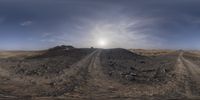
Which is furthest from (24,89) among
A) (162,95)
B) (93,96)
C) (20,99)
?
(162,95)

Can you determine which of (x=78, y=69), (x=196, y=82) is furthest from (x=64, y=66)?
(x=196, y=82)

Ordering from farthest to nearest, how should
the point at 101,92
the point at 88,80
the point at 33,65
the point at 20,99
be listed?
the point at 33,65
the point at 88,80
the point at 101,92
the point at 20,99

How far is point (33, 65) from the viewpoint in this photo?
48.8 m

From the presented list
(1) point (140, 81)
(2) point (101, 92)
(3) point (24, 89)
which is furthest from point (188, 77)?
(3) point (24, 89)

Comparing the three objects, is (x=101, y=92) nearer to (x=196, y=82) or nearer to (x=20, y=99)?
(x=20, y=99)

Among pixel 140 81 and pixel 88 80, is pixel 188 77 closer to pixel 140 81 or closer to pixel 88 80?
pixel 140 81

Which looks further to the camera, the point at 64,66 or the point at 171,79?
the point at 64,66

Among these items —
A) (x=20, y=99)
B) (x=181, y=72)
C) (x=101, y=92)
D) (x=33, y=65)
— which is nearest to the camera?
(x=20, y=99)

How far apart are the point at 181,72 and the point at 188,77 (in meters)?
3.46

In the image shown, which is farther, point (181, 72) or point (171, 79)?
point (181, 72)

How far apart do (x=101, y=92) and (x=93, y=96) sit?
2074 mm

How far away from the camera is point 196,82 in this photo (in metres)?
37.5

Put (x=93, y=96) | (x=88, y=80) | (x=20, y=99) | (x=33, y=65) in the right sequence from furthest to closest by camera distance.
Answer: (x=33, y=65) → (x=88, y=80) → (x=93, y=96) → (x=20, y=99)

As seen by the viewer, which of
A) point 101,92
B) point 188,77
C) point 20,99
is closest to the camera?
point 20,99
